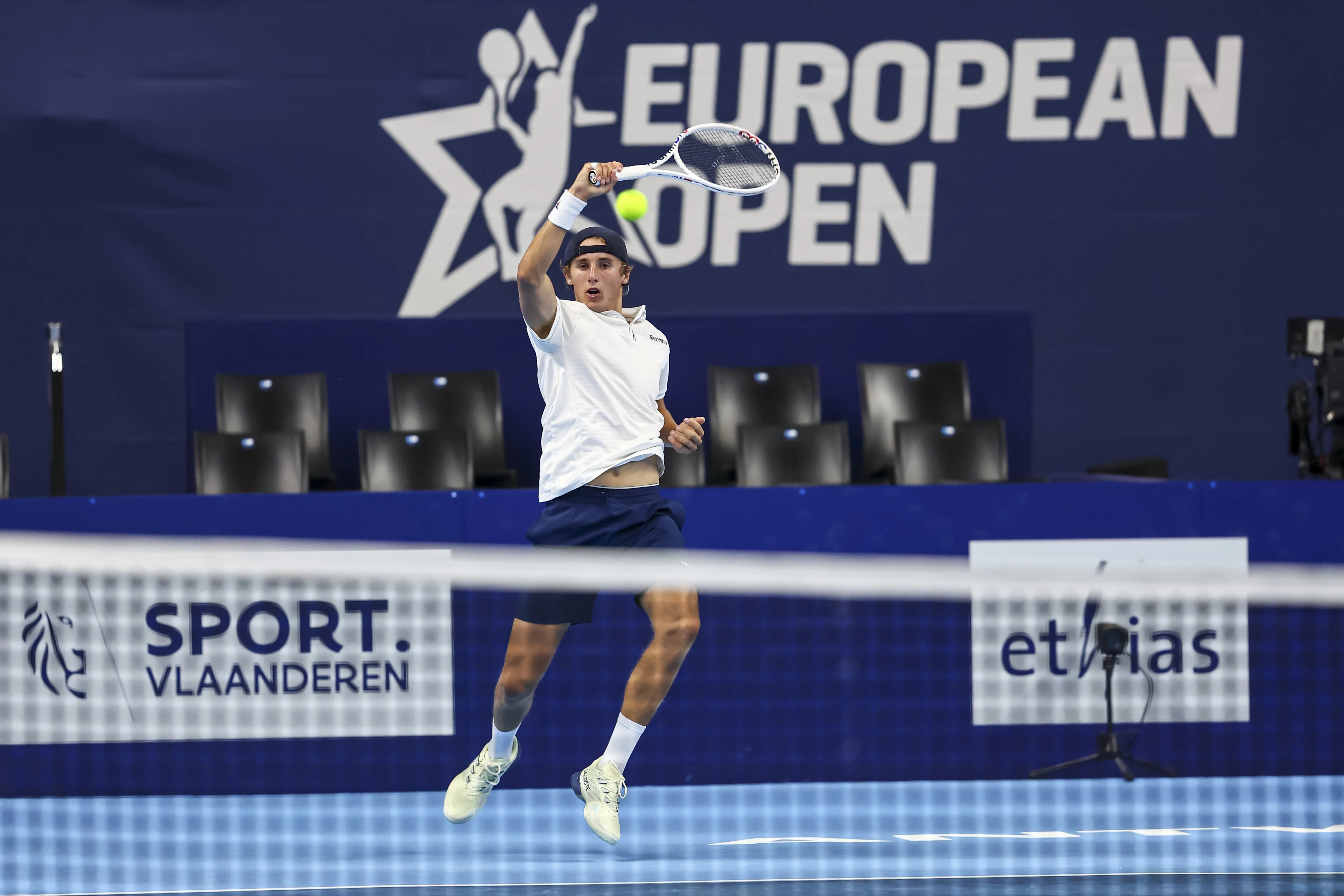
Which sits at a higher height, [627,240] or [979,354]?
[627,240]

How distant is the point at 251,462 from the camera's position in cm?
875

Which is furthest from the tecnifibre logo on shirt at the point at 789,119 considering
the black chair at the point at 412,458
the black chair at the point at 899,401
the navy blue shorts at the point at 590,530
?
the navy blue shorts at the point at 590,530

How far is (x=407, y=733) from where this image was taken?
739 centimetres

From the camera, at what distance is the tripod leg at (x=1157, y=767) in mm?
7430

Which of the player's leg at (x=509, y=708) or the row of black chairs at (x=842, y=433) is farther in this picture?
the row of black chairs at (x=842, y=433)

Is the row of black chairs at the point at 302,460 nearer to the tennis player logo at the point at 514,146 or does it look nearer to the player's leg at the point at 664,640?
the tennis player logo at the point at 514,146

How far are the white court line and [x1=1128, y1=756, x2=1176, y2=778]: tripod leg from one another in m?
1.58

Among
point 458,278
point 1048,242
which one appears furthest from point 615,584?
point 1048,242

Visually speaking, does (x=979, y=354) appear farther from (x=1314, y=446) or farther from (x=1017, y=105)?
(x=1314, y=446)

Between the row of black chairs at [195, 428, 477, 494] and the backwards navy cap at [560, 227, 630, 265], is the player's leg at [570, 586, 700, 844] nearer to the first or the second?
the backwards navy cap at [560, 227, 630, 265]

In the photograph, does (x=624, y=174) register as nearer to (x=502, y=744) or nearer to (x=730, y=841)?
(x=502, y=744)

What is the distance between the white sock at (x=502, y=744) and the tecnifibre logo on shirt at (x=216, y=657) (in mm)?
2140

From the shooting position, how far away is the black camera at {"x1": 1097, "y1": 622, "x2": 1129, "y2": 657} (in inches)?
281

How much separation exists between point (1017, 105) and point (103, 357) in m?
6.10
